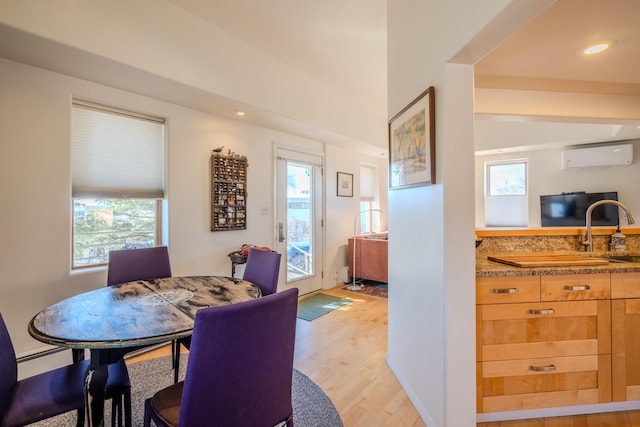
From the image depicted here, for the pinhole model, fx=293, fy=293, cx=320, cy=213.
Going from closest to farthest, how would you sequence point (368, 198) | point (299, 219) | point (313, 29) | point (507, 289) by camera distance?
1. point (507, 289)
2. point (313, 29)
3. point (299, 219)
4. point (368, 198)

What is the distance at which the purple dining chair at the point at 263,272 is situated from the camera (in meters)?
2.15

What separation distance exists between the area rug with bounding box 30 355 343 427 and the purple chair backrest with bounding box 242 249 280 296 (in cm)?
72

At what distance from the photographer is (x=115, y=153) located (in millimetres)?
2580

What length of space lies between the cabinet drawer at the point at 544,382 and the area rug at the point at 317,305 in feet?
6.64

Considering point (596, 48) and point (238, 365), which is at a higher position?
point (596, 48)

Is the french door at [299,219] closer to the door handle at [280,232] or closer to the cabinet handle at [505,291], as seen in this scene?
the door handle at [280,232]

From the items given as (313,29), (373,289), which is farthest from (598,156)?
(313,29)

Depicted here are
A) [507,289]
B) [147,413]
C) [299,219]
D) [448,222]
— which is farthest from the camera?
[299,219]

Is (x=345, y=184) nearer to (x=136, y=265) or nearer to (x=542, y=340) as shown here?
(x=136, y=265)

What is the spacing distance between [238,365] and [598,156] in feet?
20.3

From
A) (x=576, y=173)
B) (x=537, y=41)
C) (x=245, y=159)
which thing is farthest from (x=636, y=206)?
(x=245, y=159)

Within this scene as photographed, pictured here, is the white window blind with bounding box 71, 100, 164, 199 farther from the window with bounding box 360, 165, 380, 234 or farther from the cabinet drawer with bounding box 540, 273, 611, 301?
the window with bounding box 360, 165, 380, 234

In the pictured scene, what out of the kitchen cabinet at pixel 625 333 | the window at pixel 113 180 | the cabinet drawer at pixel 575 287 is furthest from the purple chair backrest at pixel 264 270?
the kitchen cabinet at pixel 625 333

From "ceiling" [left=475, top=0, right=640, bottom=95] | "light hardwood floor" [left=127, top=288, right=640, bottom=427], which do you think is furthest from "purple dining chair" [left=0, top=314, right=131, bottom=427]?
"ceiling" [left=475, top=0, right=640, bottom=95]
